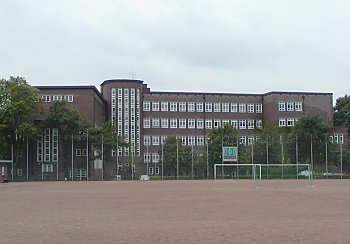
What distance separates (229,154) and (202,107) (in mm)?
27865

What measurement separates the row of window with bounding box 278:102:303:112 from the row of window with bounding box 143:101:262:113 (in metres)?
4.94

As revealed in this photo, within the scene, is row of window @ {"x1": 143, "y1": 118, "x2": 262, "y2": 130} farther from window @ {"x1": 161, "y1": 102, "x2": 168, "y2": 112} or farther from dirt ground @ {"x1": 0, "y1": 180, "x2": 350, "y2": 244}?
dirt ground @ {"x1": 0, "y1": 180, "x2": 350, "y2": 244}

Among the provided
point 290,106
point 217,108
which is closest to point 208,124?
point 217,108

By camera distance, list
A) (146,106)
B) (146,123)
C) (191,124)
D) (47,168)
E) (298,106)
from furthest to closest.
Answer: (298,106) < (191,124) < (146,106) < (146,123) < (47,168)

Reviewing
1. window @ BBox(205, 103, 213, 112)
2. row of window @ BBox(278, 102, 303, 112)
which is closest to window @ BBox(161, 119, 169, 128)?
window @ BBox(205, 103, 213, 112)

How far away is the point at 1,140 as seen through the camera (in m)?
77.6

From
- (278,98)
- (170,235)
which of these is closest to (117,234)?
(170,235)

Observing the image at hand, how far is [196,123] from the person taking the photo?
352 ft

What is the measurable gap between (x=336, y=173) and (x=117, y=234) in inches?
2885

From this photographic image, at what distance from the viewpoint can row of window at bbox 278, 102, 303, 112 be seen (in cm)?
10675

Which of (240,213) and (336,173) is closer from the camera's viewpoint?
(240,213)

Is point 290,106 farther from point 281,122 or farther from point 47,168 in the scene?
point 47,168

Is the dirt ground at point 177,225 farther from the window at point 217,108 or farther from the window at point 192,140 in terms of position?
the window at point 217,108

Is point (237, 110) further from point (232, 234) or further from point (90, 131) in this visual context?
point (232, 234)
